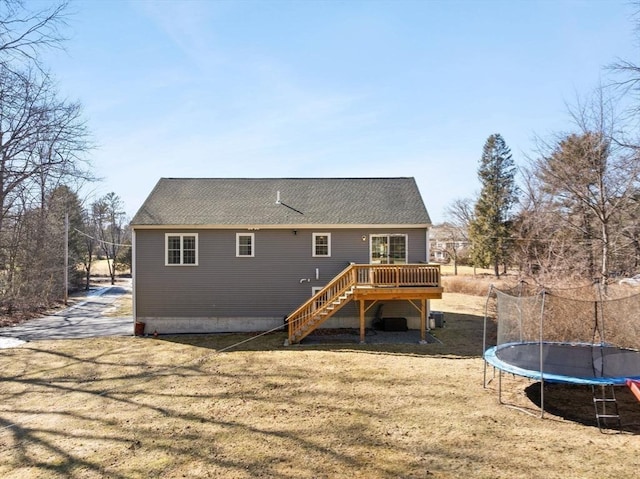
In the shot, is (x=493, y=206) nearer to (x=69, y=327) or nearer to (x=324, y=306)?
(x=324, y=306)

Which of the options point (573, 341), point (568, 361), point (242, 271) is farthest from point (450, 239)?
point (568, 361)

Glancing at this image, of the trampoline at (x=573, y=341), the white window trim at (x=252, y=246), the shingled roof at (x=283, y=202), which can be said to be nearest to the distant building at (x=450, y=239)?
the shingled roof at (x=283, y=202)

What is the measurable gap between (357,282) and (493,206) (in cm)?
3258

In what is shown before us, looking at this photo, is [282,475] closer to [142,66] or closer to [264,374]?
[264,374]

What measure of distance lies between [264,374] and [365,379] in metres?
2.73

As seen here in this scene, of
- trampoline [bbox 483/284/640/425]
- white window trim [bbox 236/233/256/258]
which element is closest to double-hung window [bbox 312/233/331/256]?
white window trim [bbox 236/233/256/258]

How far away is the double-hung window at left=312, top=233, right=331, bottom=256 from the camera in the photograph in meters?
15.7

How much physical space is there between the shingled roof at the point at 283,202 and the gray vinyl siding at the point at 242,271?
0.47 metres

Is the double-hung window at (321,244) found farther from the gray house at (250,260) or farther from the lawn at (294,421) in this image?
the lawn at (294,421)

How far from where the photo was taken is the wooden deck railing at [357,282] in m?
13.5

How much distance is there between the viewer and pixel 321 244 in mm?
15797

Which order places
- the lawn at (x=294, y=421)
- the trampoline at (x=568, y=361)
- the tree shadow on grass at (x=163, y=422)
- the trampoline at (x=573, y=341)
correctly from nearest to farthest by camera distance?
the lawn at (x=294, y=421)
the tree shadow on grass at (x=163, y=422)
the trampoline at (x=568, y=361)
the trampoline at (x=573, y=341)

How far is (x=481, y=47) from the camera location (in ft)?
41.5

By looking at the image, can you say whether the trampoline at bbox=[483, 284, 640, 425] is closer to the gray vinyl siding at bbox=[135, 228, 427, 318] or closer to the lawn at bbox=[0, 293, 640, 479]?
the lawn at bbox=[0, 293, 640, 479]
